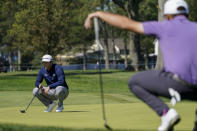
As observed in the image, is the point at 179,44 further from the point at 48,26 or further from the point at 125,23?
the point at 48,26

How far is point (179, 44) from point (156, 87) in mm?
629

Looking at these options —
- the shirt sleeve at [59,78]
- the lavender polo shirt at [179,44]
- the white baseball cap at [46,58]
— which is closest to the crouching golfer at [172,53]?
the lavender polo shirt at [179,44]

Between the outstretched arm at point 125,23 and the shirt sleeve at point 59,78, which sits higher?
the outstretched arm at point 125,23

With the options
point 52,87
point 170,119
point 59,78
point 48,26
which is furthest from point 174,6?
point 48,26

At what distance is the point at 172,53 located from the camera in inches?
270

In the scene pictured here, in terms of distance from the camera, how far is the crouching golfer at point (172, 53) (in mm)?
6805

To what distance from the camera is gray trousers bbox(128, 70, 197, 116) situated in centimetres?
693

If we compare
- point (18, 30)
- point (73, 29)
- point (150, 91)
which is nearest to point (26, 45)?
point (18, 30)

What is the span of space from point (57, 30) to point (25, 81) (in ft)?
74.6

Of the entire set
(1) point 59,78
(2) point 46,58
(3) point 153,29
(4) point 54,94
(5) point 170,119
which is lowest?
(4) point 54,94

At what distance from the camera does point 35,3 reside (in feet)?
178

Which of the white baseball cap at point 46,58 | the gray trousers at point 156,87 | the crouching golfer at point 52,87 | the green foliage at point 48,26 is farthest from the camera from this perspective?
the green foliage at point 48,26

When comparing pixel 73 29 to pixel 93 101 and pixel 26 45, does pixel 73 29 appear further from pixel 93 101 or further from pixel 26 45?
pixel 93 101

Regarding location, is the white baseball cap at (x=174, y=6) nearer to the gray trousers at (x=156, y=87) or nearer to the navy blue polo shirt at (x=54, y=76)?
the gray trousers at (x=156, y=87)
